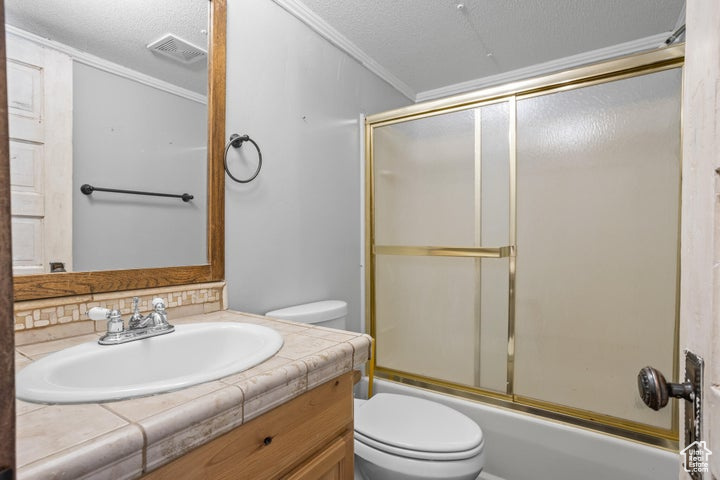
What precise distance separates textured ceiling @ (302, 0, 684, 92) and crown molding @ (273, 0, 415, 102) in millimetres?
28

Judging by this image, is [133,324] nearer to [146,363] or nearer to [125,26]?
[146,363]

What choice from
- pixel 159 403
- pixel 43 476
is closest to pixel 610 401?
pixel 159 403

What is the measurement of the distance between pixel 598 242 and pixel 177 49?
1.77m

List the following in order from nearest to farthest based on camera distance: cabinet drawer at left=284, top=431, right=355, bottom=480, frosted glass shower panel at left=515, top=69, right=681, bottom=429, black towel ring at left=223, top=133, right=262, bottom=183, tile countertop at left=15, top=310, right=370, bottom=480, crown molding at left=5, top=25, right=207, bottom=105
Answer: tile countertop at left=15, top=310, right=370, bottom=480 → cabinet drawer at left=284, top=431, right=355, bottom=480 → crown molding at left=5, top=25, right=207, bottom=105 → black towel ring at left=223, top=133, right=262, bottom=183 → frosted glass shower panel at left=515, top=69, right=681, bottom=429

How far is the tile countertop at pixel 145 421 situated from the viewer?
416mm

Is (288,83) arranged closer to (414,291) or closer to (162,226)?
(162,226)

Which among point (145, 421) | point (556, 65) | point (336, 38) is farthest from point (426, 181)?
point (145, 421)

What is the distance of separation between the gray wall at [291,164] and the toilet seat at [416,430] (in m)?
0.58

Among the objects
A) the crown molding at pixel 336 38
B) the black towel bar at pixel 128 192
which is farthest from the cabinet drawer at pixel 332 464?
the crown molding at pixel 336 38

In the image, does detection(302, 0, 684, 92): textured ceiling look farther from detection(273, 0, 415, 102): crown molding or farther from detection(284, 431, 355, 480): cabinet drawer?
detection(284, 431, 355, 480): cabinet drawer

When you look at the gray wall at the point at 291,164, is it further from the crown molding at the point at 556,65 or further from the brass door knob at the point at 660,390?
the brass door knob at the point at 660,390

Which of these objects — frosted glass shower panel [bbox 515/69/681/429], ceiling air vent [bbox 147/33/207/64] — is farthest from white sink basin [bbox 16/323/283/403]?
frosted glass shower panel [bbox 515/69/681/429]

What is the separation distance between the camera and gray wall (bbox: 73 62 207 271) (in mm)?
947

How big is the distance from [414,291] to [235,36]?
1.45 m
